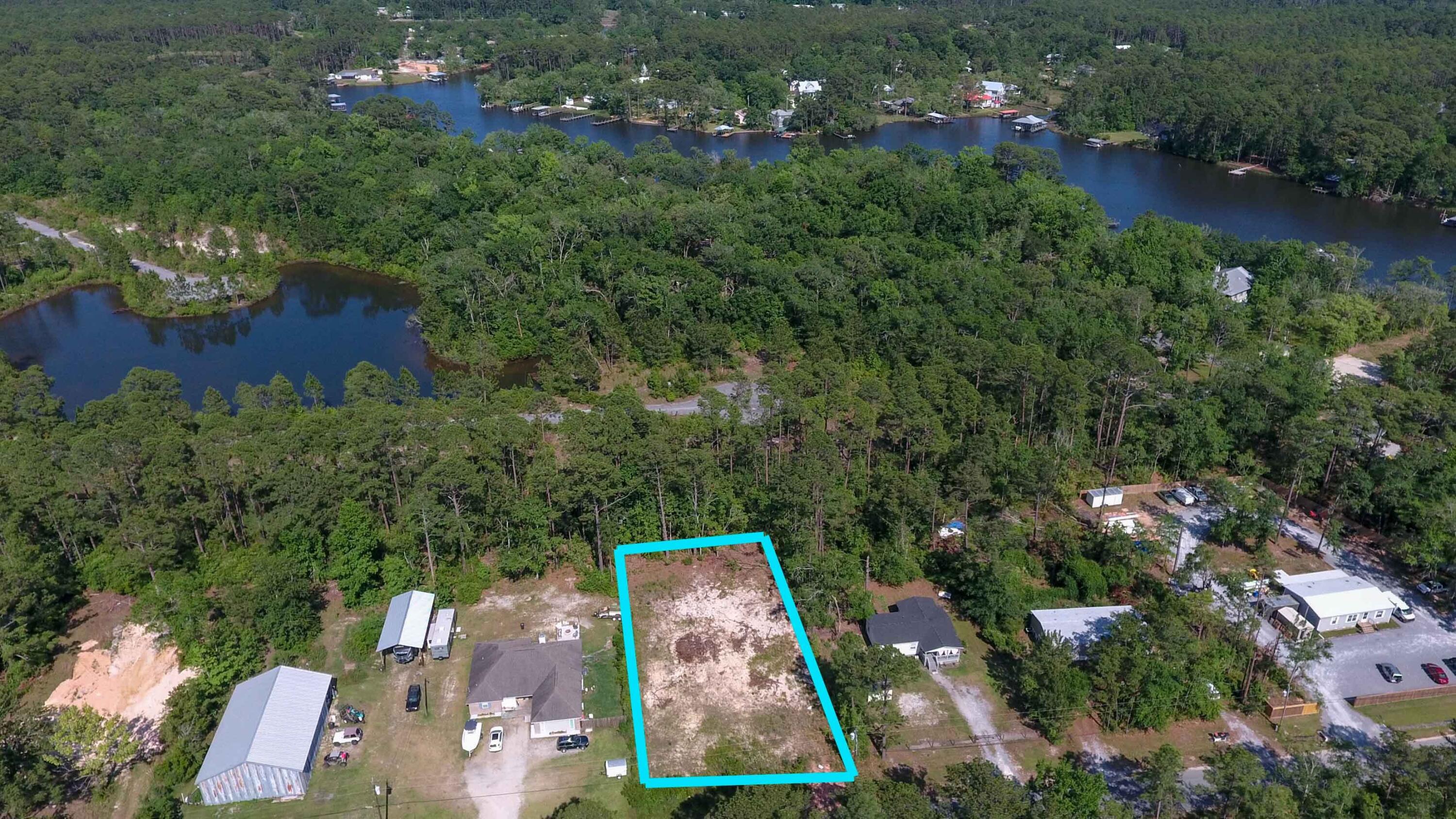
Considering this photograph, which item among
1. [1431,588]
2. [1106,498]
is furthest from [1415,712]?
[1106,498]

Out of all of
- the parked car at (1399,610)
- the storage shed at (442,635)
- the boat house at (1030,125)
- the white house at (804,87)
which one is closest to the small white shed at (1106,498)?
the parked car at (1399,610)

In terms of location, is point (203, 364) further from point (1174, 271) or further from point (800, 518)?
point (1174, 271)

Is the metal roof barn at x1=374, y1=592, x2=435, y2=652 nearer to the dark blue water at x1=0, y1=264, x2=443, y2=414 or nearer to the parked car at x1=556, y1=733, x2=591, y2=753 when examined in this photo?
the parked car at x1=556, y1=733, x2=591, y2=753

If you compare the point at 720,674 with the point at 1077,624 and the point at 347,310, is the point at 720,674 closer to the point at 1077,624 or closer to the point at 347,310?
the point at 1077,624

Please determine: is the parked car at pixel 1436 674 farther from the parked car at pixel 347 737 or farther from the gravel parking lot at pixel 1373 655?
the parked car at pixel 347 737

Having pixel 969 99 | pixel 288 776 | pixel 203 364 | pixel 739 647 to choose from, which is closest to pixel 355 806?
pixel 288 776
